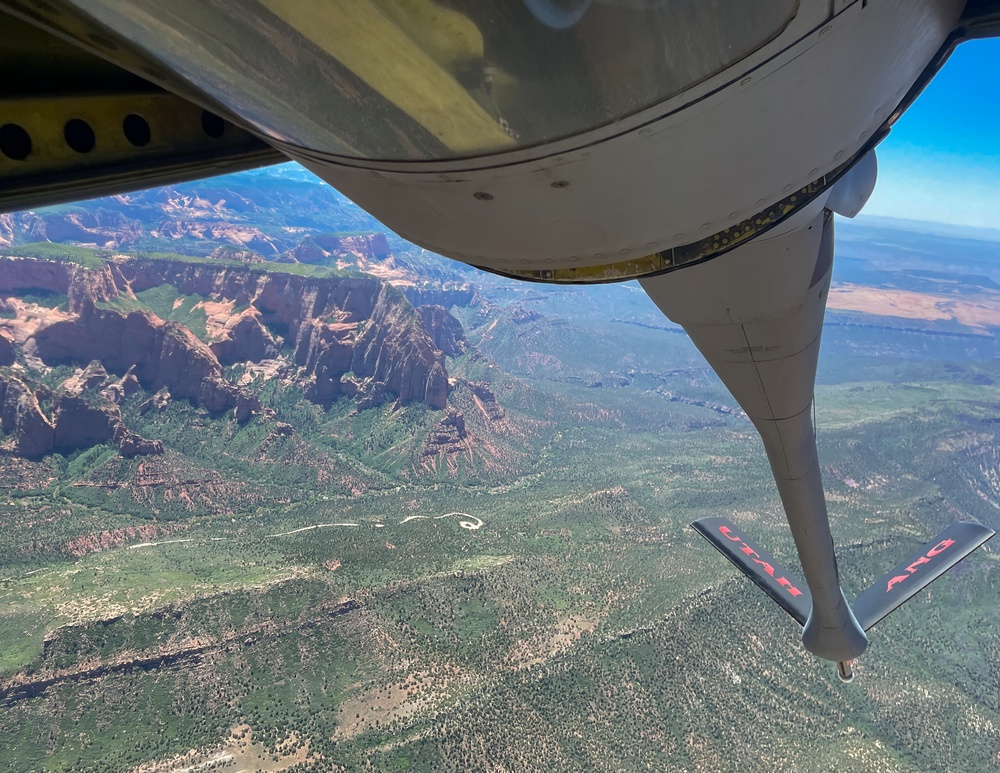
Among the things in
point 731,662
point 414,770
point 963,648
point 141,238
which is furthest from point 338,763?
point 141,238

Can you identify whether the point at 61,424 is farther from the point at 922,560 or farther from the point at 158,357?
the point at 922,560

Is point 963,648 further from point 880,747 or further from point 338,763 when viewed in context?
point 338,763

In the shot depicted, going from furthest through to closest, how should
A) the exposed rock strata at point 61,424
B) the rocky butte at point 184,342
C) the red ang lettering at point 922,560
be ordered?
the rocky butte at point 184,342 < the exposed rock strata at point 61,424 < the red ang lettering at point 922,560

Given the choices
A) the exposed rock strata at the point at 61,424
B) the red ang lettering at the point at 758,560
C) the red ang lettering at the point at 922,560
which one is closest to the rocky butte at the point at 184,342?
the exposed rock strata at the point at 61,424

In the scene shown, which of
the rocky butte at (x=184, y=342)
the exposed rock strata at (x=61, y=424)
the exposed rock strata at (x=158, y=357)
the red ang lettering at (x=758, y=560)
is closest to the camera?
the red ang lettering at (x=758, y=560)

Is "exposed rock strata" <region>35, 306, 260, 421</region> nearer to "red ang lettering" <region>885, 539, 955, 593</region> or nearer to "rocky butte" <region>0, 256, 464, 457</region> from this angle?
"rocky butte" <region>0, 256, 464, 457</region>

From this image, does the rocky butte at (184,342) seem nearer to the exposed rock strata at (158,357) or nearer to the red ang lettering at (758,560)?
the exposed rock strata at (158,357)
